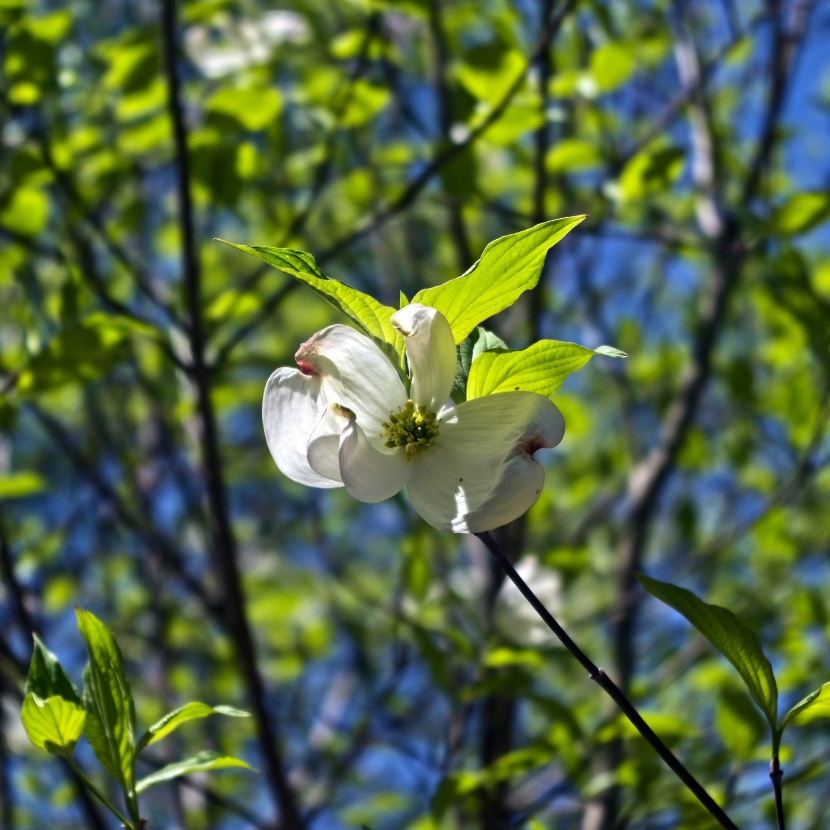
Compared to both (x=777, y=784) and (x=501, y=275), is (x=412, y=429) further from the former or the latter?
(x=777, y=784)

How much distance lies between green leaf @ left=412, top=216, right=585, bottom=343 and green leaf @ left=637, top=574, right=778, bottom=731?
0.50 feet

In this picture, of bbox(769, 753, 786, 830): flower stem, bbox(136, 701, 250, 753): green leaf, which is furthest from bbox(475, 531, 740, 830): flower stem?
bbox(136, 701, 250, 753): green leaf

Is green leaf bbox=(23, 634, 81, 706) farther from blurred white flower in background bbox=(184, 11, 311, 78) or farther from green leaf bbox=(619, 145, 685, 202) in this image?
blurred white flower in background bbox=(184, 11, 311, 78)

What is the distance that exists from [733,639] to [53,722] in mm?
345

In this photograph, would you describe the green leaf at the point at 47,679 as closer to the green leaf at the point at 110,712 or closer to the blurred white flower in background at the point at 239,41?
the green leaf at the point at 110,712

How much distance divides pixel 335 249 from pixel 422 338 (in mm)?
649

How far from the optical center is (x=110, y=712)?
1.70 feet

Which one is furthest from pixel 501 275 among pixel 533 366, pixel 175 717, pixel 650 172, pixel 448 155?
pixel 650 172

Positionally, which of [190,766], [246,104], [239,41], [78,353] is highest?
[239,41]

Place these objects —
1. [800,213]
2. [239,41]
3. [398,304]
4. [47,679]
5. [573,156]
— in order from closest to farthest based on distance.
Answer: [47,679] < [800,213] < [573,156] < [239,41] < [398,304]

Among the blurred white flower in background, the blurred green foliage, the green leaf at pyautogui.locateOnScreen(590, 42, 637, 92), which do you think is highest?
the blurred white flower in background

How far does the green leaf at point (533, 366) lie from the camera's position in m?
0.45

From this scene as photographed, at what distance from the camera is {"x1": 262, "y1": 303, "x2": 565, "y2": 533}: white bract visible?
0.44 m

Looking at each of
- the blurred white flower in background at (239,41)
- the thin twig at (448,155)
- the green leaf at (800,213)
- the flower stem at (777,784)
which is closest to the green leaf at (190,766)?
the flower stem at (777,784)
